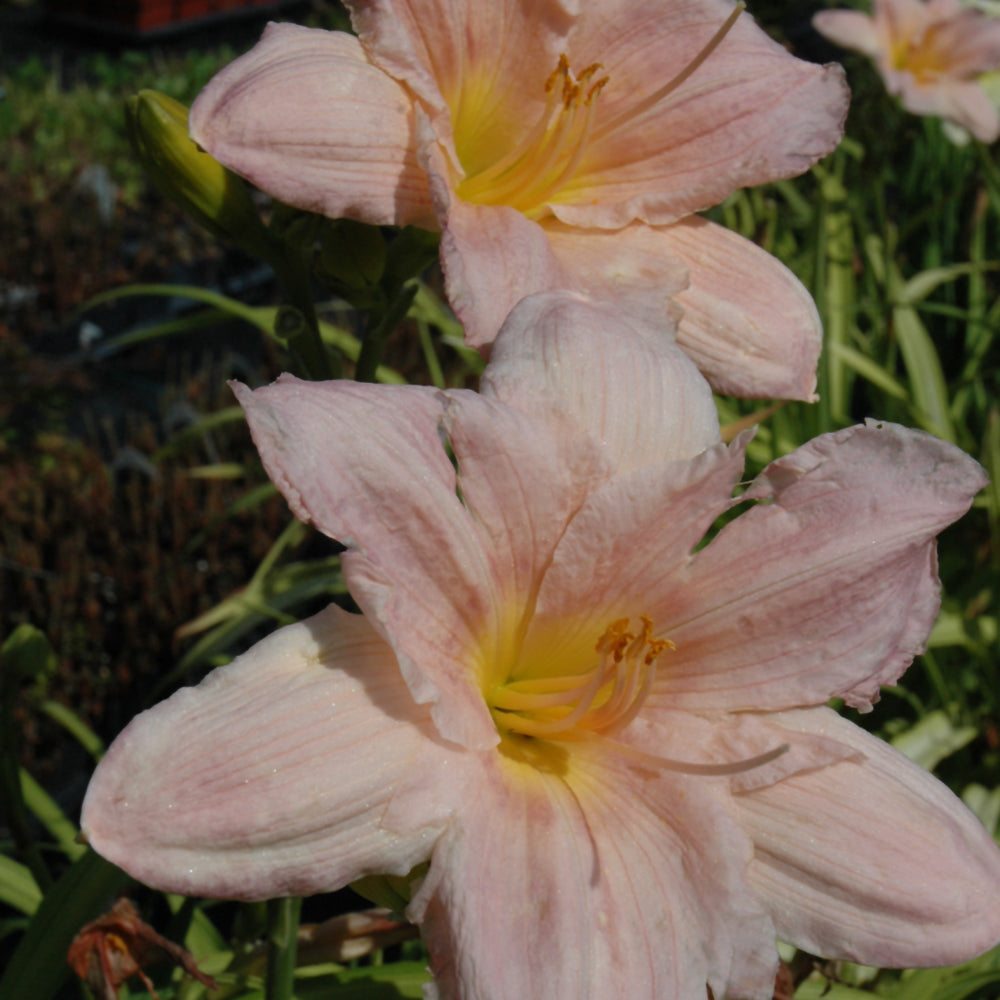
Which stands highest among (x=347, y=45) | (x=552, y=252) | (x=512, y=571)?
(x=347, y=45)

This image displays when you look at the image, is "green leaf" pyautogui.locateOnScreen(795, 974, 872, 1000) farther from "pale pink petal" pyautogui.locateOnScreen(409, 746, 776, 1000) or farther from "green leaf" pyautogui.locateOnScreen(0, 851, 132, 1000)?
"green leaf" pyautogui.locateOnScreen(0, 851, 132, 1000)

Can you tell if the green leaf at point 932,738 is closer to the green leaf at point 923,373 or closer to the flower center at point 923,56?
the green leaf at point 923,373

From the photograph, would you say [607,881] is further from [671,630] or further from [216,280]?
[216,280]

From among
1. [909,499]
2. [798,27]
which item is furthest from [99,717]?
[798,27]

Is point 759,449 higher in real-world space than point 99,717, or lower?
higher

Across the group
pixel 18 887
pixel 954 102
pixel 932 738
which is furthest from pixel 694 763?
pixel 954 102

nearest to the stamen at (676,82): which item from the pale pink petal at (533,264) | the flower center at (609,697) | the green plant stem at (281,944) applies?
the pale pink petal at (533,264)

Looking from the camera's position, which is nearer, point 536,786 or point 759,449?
point 536,786

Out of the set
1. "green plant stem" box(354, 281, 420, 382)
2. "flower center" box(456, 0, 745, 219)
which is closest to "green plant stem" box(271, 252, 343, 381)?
"green plant stem" box(354, 281, 420, 382)
